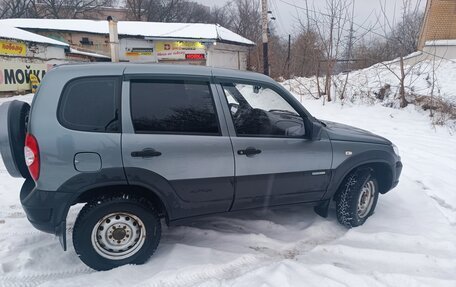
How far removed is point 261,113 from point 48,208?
2217 millimetres

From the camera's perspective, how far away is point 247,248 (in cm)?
325

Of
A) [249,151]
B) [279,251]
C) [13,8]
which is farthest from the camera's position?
[13,8]

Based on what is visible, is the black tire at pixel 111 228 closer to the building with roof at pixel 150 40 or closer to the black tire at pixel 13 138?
the black tire at pixel 13 138

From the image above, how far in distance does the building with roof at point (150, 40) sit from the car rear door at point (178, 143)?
2375 centimetres

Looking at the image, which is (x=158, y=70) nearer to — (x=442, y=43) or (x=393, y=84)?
(x=393, y=84)

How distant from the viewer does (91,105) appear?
270cm

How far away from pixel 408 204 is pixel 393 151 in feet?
3.21

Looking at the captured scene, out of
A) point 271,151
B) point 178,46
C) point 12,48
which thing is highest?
point 178,46

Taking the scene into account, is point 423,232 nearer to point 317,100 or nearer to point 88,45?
point 317,100

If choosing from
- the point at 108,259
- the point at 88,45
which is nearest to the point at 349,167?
the point at 108,259

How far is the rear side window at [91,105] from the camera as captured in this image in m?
2.63

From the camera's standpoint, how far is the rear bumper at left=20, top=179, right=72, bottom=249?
2625 millimetres

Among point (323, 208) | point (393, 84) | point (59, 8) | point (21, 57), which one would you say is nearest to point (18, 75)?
point (21, 57)

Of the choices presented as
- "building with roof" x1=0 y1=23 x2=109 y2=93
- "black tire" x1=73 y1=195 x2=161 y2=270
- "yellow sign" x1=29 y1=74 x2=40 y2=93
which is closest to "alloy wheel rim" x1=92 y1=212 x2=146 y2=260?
"black tire" x1=73 y1=195 x2=161 y2=270
